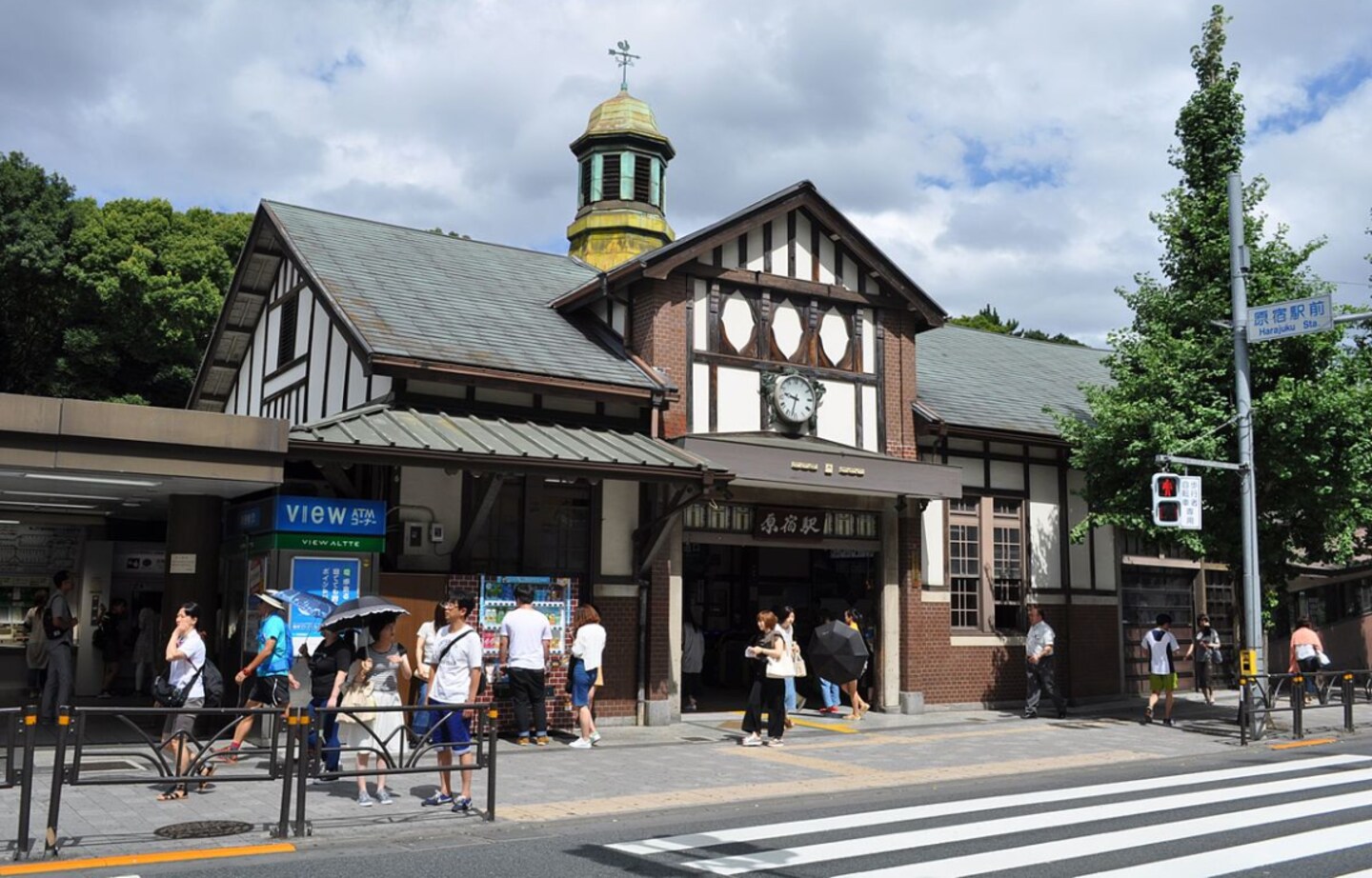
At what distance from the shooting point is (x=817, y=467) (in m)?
16.9

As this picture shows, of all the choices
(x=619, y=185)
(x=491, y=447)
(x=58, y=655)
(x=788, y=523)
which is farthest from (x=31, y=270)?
(x=788, y=523)

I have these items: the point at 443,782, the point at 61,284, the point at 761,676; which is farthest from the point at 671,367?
the point at 61,284

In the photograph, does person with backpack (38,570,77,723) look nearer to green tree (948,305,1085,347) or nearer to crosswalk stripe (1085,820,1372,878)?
crosswalk stripe (1085,820,1372,878)

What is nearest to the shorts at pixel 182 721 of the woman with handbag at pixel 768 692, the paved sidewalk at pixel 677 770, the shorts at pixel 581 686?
the paved sidewalk at pixel 677 770

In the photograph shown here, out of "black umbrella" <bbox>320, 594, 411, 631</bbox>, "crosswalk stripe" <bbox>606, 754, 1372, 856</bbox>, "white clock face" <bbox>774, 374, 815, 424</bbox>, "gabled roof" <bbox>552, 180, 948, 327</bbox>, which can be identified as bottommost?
"crosswalk stripe" <bbox>606, 754, 1372, 856</bbox>

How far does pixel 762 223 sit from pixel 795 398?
271 centimetres

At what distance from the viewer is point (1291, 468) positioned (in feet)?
55.4

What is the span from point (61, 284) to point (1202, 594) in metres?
29.0

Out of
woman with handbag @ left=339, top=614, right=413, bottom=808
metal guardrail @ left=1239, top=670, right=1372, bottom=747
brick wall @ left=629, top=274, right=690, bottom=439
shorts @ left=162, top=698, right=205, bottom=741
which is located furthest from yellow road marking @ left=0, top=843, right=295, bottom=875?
metal guardrail @ left=1239, top=670, right=1372, bottom=747

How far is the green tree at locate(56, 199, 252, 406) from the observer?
3127 cm

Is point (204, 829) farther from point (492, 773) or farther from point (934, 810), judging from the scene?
point (934, 810)

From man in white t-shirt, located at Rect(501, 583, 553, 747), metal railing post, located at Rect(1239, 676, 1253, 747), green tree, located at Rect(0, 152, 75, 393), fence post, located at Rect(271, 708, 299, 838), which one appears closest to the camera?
fence post, located at Rect(271, 708, 299, 838)

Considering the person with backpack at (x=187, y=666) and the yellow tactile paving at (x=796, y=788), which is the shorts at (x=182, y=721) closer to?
the person with backpack at (x=187, y=666)

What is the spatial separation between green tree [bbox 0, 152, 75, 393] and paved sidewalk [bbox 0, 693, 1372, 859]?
2334 cm
